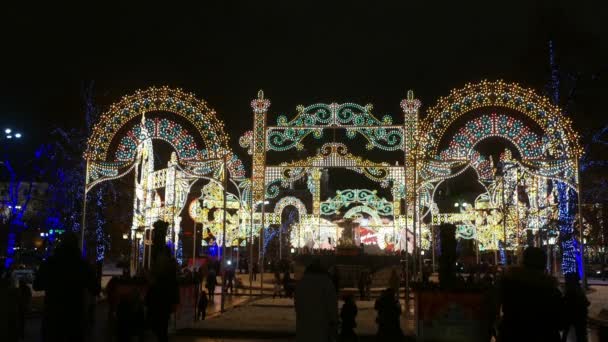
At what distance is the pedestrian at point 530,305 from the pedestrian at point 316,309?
→ 2.05 metres

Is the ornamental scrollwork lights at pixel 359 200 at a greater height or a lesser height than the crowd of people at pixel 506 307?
greater

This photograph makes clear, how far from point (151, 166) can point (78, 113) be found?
14.5 ft

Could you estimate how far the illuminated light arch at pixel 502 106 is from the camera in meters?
18.7

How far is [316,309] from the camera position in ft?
22.6

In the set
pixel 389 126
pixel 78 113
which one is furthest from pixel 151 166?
pixel 389 126

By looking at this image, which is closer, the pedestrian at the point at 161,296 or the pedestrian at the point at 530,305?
the pedestrian at the point at 530,305

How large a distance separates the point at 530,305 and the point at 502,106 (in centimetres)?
1504

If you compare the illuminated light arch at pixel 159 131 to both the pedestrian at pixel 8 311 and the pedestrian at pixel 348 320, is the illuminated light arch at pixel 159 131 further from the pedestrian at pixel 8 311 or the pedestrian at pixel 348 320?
the pedestrian at pixel 8 311

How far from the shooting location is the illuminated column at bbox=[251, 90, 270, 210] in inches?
988

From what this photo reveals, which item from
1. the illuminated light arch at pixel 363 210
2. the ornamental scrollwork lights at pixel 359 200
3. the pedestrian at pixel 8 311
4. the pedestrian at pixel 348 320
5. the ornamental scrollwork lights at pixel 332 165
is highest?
the ornamental scrollwork lights at pixel 332 165

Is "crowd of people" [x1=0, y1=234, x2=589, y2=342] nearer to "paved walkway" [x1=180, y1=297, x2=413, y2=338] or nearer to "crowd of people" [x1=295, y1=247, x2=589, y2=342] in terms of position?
"crowd of people" [x1=295, y1=247, x2=589, y2=342]

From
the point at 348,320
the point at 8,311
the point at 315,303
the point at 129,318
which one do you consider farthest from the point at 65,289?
the point at 348,320

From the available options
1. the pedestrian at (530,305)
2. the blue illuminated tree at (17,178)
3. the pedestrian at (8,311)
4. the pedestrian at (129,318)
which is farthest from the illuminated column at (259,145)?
the pedestrian at (530,305)

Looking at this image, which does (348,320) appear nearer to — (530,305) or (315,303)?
(315,303)
